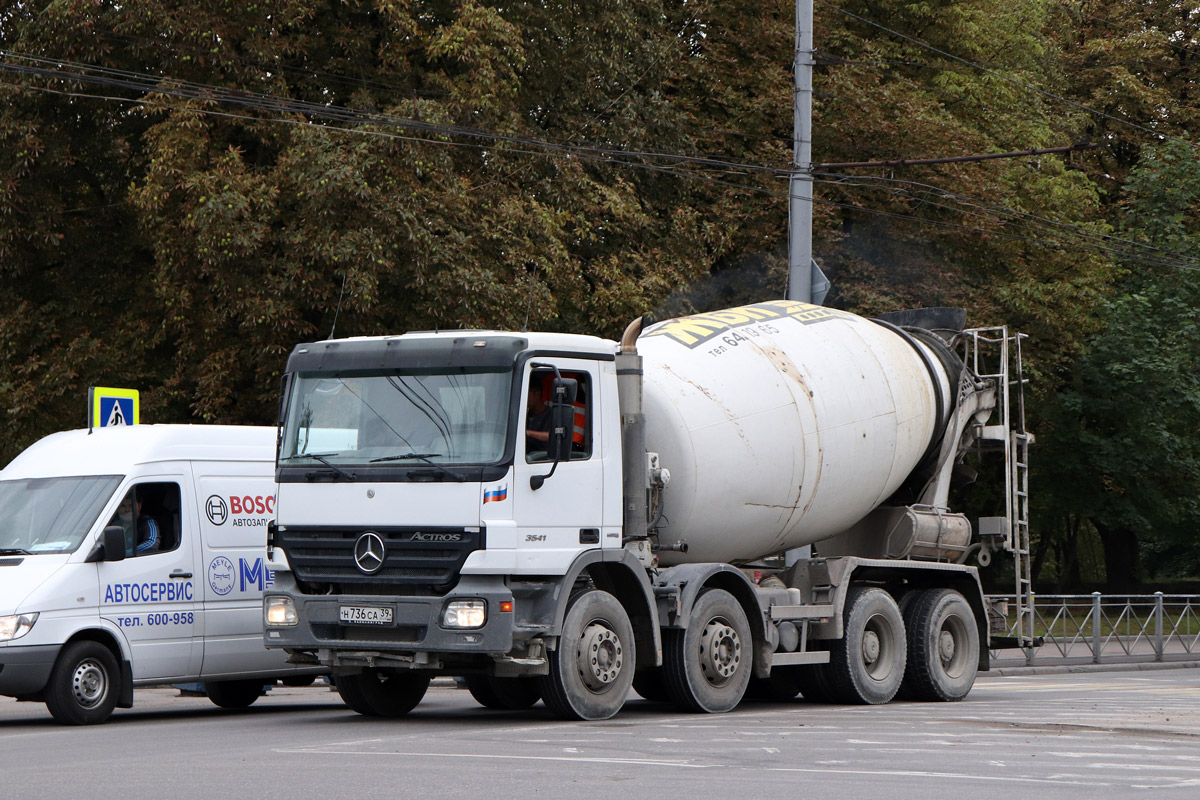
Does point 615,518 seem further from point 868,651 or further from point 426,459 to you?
point 868,651

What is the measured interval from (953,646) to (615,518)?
548cm

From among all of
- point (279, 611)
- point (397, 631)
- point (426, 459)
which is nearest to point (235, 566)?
point (279, 611)

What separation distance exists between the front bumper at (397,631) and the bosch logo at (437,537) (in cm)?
32

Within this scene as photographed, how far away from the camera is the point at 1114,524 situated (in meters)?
36.5

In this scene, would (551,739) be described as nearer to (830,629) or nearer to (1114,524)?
(830,629)

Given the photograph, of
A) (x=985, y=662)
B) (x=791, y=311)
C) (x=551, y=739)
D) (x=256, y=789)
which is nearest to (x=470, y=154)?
(x=791, y=311)

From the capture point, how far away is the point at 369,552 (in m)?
12.1

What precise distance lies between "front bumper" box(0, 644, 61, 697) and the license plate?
2655mm

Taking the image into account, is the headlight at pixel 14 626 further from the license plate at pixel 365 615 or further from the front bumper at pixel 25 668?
the license plate at pixel 365 615

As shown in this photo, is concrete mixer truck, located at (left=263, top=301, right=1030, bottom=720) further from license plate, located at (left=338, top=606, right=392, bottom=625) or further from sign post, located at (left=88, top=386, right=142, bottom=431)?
sign post, located at (left=88, top=386, right=142, bottom=431)

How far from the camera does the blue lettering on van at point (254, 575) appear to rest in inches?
582

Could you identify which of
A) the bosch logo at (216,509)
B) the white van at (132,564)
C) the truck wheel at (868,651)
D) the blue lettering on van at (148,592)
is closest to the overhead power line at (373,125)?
the white van at (132,564)

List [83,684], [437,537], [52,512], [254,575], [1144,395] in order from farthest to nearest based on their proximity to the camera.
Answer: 1. [1144,395]
2. [254,575]
3. [52,512]
4. [83,684]
5. [437,537]

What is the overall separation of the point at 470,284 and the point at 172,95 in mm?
4614
